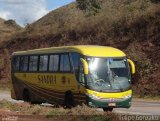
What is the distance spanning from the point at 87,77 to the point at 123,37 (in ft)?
82.3

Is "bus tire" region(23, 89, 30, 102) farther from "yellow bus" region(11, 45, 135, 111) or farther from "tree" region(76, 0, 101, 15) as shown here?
"tree" region(76, 0, 101, 15)

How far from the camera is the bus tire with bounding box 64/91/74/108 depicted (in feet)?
77.2

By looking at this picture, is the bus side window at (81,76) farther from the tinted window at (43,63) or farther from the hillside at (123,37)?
the hillside at (123,37)

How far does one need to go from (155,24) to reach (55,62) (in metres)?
21.4

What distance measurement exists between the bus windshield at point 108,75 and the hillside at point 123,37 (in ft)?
44.5

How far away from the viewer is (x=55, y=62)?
25.7 meters

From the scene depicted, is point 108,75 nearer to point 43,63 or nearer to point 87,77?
point 87,77

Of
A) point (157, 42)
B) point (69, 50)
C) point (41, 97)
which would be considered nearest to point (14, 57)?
point (41, 97)

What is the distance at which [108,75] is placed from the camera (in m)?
22.4

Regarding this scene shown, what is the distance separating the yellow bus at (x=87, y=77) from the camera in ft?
72.3

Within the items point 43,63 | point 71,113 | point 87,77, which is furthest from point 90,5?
point 71,113

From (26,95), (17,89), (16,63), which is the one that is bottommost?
(26,95)

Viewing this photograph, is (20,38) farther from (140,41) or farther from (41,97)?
(41,97)

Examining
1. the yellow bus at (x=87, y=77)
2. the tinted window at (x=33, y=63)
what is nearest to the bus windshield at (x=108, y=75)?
the yellow bus at (x=87, y=77)
